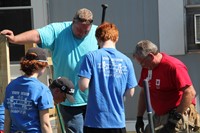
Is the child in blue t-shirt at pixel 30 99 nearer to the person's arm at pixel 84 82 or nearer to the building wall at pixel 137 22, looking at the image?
the person's arm at pixel 84 82

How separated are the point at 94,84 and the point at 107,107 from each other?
0.78 feet

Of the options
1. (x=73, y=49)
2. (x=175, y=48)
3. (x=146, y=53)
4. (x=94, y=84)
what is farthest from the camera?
(x=175, y=48)

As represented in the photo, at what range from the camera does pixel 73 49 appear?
5.79m

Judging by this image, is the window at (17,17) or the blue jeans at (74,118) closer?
the blue jeans at (74,118)

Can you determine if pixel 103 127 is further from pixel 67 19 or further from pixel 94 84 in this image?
pixel 67 19

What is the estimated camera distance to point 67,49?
577 cm

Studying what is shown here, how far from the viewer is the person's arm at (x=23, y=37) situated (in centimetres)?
539

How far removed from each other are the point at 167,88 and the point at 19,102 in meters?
1.68

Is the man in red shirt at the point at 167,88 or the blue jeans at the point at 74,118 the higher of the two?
the man in red shirt at the point at 167,88

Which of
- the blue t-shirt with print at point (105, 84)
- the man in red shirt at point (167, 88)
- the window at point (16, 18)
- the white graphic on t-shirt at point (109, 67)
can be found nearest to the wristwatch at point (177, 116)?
the man in red shirt at point (167, 88)

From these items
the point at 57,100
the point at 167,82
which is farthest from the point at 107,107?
the point at 167,82

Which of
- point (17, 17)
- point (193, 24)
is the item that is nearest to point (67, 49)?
point (17, 17)

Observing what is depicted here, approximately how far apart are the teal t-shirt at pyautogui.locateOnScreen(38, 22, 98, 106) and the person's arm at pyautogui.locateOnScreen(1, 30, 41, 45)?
2.4 inches

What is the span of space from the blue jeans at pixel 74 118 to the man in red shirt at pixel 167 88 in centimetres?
77
